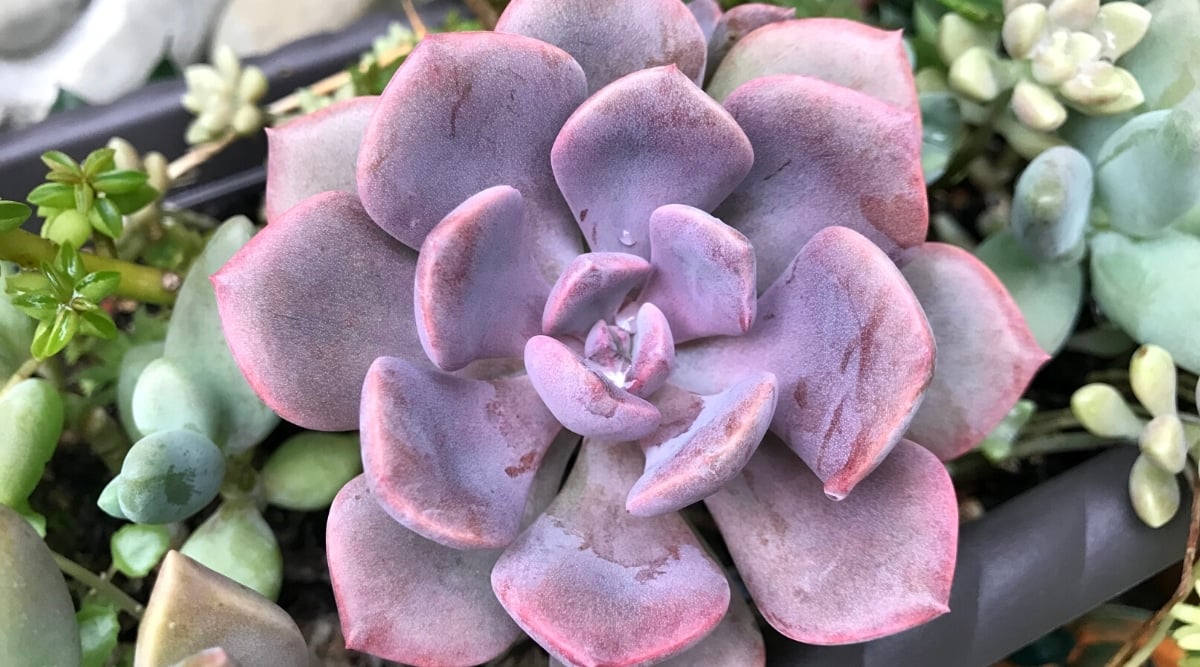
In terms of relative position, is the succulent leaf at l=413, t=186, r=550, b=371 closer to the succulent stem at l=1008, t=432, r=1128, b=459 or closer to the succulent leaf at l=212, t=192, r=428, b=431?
the succulent leaf at l=212, t=192, r=428, b=431

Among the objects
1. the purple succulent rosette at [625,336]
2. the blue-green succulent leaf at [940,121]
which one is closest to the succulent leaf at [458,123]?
the purple succulent rosette at [625,336]

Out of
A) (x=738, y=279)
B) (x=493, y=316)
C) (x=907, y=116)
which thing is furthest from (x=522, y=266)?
(x=907, y=116)

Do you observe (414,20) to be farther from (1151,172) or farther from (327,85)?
(1151,172)

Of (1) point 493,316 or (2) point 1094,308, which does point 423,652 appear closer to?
(1) point 493,316

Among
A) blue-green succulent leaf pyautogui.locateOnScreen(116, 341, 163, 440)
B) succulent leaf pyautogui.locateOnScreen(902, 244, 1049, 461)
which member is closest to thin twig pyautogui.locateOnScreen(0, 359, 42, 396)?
blue-green succulent leaf pyautogui.locateOnScreen(116, 341, 163, 440)

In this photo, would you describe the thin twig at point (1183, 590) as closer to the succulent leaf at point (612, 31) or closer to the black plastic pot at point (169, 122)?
the succulent leaf at point (612, 31)
